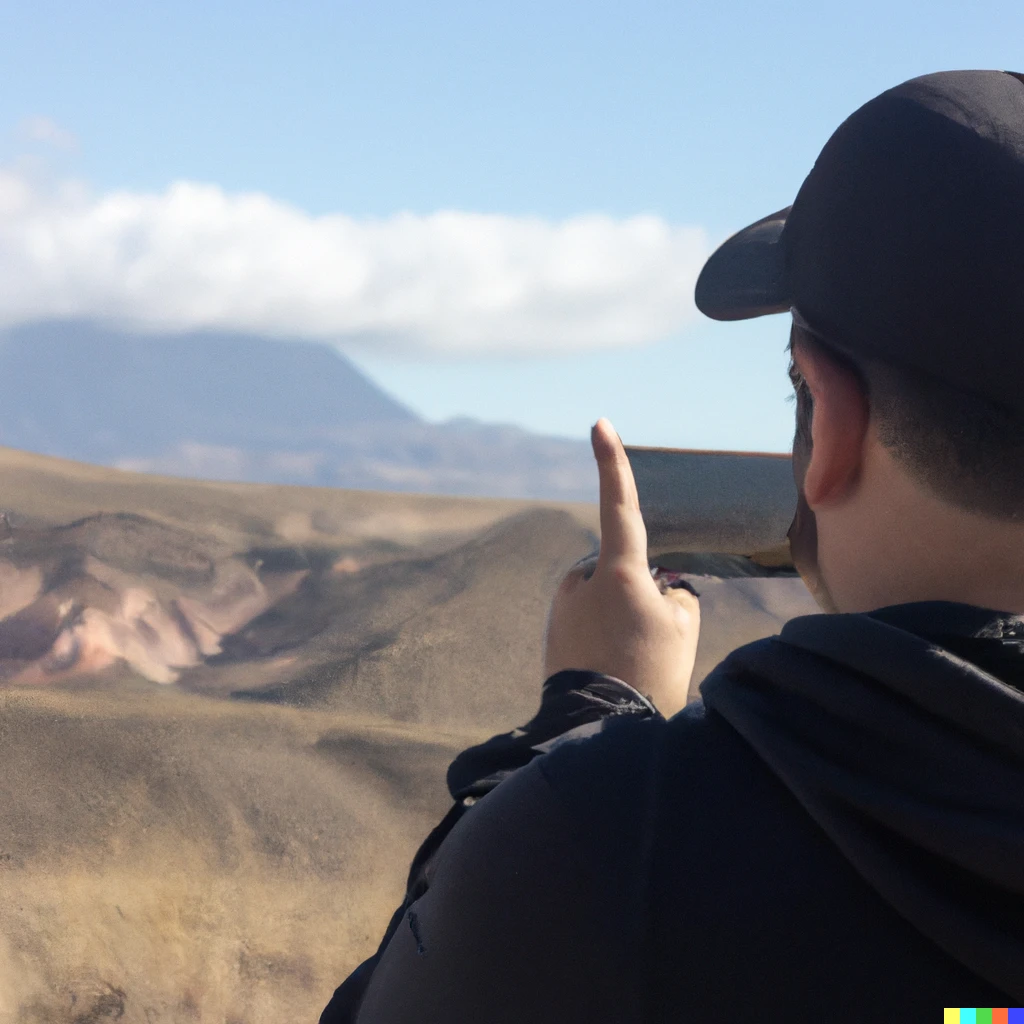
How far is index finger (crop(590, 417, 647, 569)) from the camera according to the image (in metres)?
1.13

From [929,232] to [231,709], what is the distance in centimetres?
461

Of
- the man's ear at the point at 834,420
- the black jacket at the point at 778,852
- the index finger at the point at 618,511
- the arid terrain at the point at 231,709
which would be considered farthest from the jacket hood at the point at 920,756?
the arid terrain at the point at 231,709

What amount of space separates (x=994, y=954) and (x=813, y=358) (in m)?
0.48

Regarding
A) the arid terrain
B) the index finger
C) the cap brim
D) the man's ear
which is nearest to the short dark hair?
the man's ear

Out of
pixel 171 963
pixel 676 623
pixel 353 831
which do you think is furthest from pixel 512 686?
pixel 676 623

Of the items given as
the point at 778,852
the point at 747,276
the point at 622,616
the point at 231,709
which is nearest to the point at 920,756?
the point at 778,852

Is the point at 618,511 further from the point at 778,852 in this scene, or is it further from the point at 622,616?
the point at 778,852

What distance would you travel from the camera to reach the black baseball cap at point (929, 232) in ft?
2.88

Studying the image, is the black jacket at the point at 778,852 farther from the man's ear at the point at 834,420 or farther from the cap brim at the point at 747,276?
the cap brim at the point at 747,276

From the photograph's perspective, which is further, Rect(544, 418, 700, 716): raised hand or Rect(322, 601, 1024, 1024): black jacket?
Rect(544, 418, 700, 716): raised hand

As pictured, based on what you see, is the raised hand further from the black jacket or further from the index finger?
the black jacket

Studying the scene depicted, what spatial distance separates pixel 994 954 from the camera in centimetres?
76

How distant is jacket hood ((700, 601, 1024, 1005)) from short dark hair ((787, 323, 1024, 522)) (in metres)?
0.10

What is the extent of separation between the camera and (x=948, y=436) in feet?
2.97
